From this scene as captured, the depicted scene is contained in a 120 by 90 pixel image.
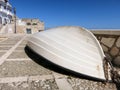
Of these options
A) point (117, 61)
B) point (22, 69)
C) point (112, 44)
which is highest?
point (112, 44)

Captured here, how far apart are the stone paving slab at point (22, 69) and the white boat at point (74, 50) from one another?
0.42 meters

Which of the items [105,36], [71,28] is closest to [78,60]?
[71,28]

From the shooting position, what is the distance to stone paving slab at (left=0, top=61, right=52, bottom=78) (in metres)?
4.46

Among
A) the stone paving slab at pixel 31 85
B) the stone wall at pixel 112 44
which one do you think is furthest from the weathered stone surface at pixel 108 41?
the stone paving slab at pixel 31 85

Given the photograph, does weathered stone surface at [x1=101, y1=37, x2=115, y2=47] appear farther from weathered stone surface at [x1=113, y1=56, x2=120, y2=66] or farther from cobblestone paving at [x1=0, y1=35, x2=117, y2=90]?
cobblestone paving at [x1=0, y1=35, x2=117, y2=90]

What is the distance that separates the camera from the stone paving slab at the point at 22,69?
4463 mm

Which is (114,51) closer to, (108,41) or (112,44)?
(112,44)

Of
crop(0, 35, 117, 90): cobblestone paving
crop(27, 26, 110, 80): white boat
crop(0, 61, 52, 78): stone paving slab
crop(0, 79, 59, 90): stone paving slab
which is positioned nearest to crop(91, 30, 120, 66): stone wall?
crop(27, 26, 110, 80): white boat

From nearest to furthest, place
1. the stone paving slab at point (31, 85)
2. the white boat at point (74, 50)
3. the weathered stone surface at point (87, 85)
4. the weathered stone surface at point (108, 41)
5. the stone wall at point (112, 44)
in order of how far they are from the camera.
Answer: the stone paving slab at point (31, 85) → the weathered stone surface at point (87, 85) → the white boat at point (74, 50) → the stone wall at point (112, 44) → the weathered stone surface at point (108, 41)

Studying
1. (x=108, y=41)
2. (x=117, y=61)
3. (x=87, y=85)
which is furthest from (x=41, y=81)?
(x=108, y=41)

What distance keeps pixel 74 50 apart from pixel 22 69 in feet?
5.54

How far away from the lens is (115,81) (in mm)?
4039

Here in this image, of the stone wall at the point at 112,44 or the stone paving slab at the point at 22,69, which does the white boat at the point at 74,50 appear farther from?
the stone wall at the point at 112,44

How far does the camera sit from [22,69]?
4.83m
